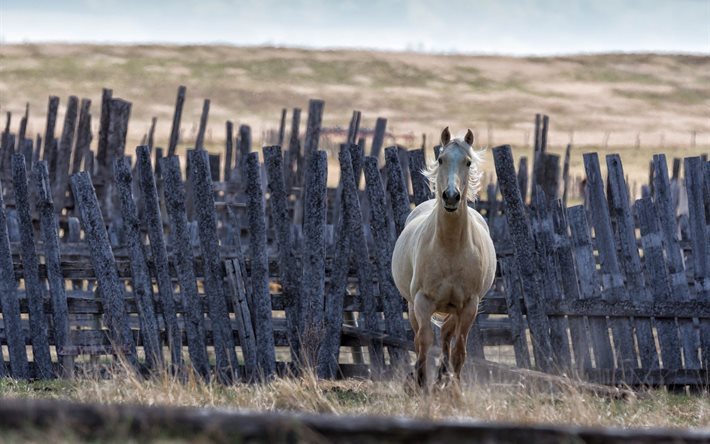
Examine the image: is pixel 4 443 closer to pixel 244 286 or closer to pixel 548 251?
pixel 244 286

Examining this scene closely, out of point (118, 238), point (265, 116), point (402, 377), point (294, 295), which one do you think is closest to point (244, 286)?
point (294, 295)

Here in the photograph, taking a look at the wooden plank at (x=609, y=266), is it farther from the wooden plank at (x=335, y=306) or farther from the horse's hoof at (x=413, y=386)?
the wooden plank at (x=335, y=306)

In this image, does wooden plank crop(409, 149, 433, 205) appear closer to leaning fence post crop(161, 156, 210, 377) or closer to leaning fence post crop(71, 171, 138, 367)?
leaning fence post crop(161, 156, 210, 377)

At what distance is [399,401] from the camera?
26.2 feet

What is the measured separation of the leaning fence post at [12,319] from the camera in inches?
393

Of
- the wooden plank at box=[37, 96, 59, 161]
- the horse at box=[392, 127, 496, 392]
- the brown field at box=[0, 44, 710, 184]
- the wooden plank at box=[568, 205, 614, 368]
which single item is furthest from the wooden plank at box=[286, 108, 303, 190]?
the brown field at box=[0, 44, 710, 184]

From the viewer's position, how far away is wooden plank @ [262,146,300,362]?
386 inches

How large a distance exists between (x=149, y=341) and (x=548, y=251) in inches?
135

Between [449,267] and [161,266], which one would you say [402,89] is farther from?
[449,267]

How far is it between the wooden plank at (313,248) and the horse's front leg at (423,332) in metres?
1.34

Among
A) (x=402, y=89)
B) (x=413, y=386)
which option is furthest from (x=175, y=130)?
(x=402, y=89)

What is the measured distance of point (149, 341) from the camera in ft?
32.1

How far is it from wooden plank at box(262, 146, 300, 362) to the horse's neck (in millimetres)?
1766

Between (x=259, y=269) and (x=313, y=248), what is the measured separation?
507mm
